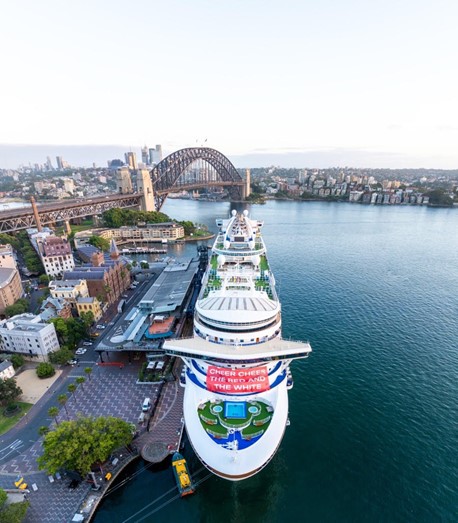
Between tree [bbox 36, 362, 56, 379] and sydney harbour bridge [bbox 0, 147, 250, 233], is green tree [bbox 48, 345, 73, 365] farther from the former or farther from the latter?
sydney harbour bridge [bbox 0, 147, 250, 233]

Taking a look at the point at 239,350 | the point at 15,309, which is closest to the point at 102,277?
the point at 15,309

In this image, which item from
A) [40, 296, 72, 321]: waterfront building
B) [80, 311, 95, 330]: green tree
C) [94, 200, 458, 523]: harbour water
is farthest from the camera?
[80, 311, 95, 330]: green tree

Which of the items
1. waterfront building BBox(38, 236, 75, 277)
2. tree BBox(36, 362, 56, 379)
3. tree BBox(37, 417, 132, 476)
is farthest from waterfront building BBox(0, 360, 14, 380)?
waterfront building BBox(38, 236, 75, 277)

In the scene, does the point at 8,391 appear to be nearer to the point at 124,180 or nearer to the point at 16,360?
the point at 16,360

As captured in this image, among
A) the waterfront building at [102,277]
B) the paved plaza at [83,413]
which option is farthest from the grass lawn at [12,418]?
the waterfront building at [102,277]

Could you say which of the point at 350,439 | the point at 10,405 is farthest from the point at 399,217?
the point at 10,405

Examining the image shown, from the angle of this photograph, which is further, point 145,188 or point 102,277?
point 145,188

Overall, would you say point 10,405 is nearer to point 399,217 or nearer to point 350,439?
point 350,439
